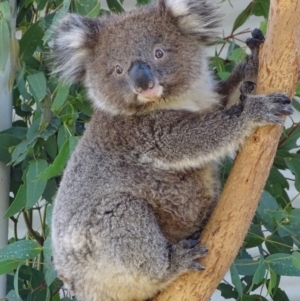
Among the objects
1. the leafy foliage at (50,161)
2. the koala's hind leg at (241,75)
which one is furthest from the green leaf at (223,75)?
the koala's hind leg at (241,75)

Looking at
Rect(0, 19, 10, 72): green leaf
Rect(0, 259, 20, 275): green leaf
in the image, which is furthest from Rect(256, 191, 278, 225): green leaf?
Rect(0, 19, 10, 72): green leaf

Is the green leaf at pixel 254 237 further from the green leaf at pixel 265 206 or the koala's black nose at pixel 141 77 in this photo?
Result: the koala's black nose at pixel 141 77

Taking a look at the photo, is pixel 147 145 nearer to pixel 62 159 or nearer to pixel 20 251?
pixel 62 159

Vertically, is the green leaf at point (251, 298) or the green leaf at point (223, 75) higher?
the green leaf at point (223, 75)

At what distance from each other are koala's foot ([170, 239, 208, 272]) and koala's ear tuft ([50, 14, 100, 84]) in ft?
2.72

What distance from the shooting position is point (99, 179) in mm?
A: 2492

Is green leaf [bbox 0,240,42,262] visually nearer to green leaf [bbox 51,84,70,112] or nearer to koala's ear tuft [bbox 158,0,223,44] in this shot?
green leaf [bbox 51,84,70,112]

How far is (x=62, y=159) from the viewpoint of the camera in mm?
2629

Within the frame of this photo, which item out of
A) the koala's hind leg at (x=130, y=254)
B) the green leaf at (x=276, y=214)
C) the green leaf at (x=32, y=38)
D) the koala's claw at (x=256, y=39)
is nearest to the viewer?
the koala's hind leg at (x=130, y=254)

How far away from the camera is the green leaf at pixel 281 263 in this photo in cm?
252

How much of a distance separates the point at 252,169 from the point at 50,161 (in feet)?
3.62

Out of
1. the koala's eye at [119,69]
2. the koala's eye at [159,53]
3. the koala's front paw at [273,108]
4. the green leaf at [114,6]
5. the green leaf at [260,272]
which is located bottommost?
the green leaf at [260,272]

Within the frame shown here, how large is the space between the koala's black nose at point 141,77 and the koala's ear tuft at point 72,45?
0.32 metres

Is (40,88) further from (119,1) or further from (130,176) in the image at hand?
(119,1)
